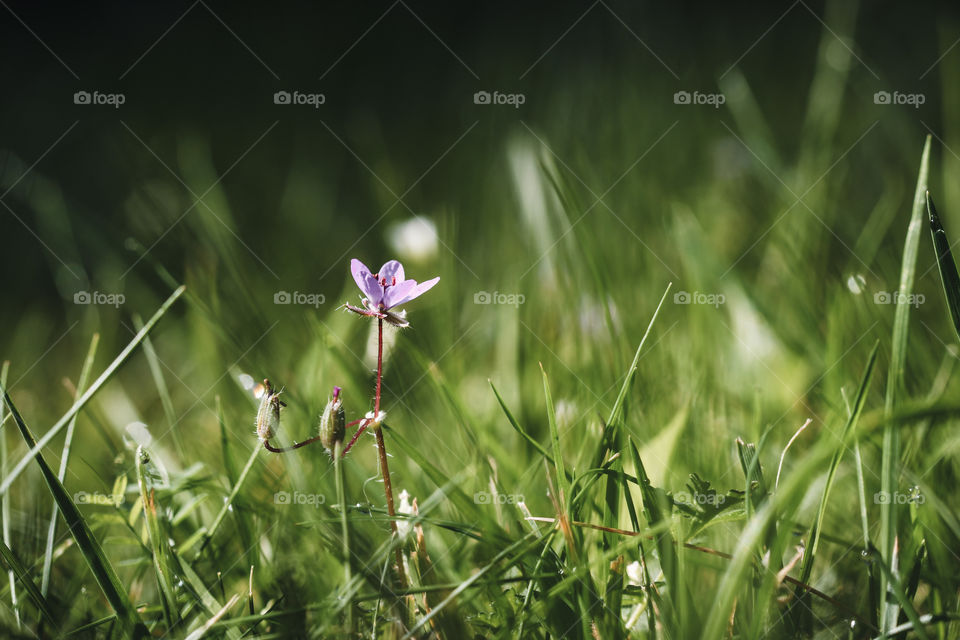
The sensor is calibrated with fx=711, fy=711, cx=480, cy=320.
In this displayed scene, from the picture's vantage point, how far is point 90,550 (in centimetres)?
72

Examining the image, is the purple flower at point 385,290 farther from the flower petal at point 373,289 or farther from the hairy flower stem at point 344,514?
the hairy flower stem at point 344,514

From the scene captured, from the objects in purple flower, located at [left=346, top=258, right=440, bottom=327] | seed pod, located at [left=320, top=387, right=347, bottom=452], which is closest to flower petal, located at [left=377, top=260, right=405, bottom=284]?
purple flower, located at [left=346, top=258, right=440, bottom=327]

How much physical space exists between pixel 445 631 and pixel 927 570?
526mm

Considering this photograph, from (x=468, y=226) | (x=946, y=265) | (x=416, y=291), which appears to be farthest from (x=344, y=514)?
(x=468, y=226)

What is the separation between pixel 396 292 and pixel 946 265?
1.89 ft

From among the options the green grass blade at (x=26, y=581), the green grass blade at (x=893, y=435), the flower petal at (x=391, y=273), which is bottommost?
the green grass blade at (x=26, y=581)

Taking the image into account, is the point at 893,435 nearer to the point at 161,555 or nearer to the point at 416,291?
the point at 416,291

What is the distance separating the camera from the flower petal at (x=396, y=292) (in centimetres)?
75

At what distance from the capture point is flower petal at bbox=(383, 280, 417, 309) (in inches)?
29.7

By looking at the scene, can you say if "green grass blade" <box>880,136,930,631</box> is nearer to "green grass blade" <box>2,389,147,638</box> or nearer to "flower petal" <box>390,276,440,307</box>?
"flower petal" <box>390,276,440,307</box>

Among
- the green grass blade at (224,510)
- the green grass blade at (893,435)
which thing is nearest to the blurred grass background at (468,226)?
the green grass blade at (224,510)

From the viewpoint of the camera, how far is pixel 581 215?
1.22 m

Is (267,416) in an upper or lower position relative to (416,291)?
lower

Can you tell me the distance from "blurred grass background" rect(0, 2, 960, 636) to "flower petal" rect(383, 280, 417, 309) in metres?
0.18
